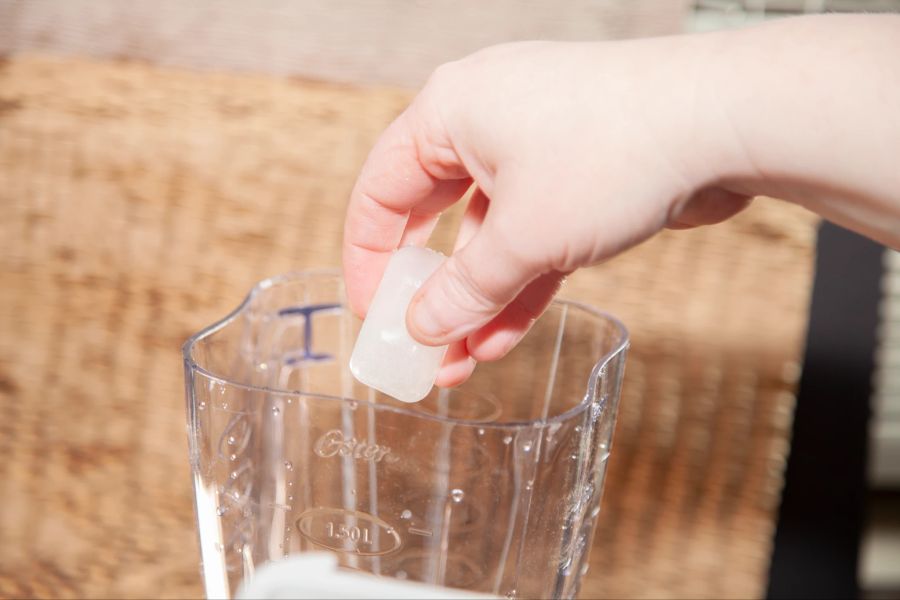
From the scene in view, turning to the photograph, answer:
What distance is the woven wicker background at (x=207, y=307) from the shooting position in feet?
2.25

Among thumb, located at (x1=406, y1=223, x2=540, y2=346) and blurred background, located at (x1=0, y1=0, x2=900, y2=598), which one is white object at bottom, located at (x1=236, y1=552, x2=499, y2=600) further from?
blurred background, located at (x1=0, y1=0, x2=900, y2=598)

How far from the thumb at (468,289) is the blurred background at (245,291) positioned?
11.2 inches

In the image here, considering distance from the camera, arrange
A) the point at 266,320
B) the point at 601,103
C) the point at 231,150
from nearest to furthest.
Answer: the point at 601,103, the point at 266,320, the point at 231,150

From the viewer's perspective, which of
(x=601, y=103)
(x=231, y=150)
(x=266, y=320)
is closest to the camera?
(x=601, y=103)

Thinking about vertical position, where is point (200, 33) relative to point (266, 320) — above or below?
above

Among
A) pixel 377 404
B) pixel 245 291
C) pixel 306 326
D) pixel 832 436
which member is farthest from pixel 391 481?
pixel 832 436

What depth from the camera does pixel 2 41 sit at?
75cm

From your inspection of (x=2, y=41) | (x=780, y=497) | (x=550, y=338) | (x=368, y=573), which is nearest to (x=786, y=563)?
(x=780, y=497)

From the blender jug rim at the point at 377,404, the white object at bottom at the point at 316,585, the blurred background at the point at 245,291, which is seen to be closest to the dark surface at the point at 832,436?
the blurred background at the point at 245,291

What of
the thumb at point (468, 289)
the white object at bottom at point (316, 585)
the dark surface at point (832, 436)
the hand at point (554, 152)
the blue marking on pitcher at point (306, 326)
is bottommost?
the dark surface at point (832, 436)

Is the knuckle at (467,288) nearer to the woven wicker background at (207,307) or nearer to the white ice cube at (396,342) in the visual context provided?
the white ice cube at (396,342)

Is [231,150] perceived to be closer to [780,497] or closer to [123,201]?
[123,201]

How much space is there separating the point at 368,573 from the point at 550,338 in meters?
0.18

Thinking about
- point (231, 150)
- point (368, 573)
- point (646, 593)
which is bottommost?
point (646, 593)
